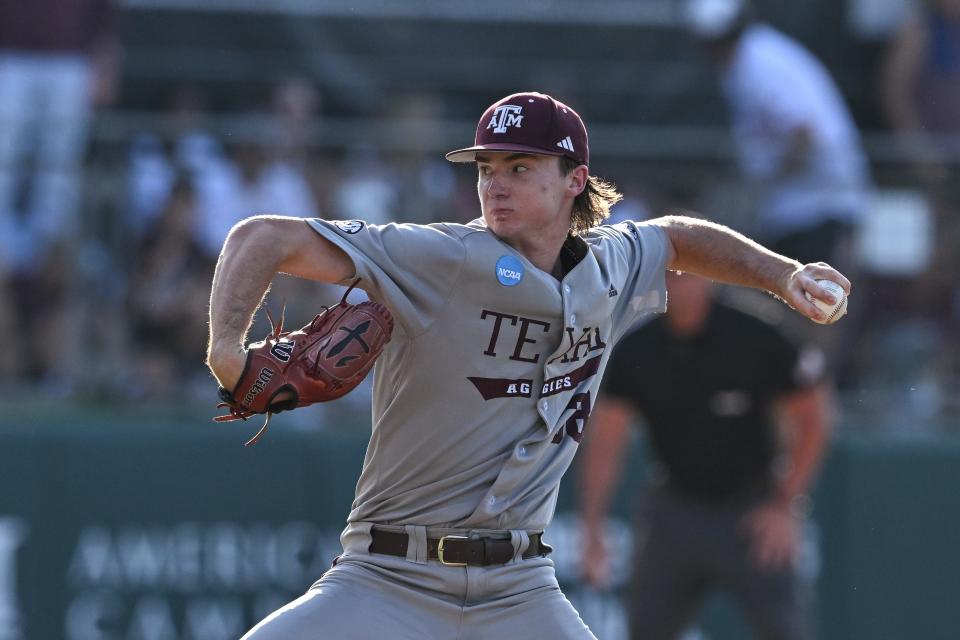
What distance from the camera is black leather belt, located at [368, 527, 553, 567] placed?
4969mm

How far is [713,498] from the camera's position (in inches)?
319

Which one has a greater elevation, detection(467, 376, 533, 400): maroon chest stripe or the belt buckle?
detection(467, 376, 533, 400): maroon chest stripe

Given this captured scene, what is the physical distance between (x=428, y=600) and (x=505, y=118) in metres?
1.53

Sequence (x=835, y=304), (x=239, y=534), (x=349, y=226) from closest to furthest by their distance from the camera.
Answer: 1. (x=349, y=226)
2. (x=835, y=304)
3. (x=239, y=534)

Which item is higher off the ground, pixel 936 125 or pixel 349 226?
pixel 936 125

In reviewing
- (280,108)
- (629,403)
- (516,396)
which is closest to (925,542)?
(629,403)

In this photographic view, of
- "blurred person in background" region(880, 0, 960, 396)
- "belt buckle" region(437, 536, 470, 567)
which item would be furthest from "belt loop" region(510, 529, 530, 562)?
"blurred person in background" region(880, 0, 960, 396)

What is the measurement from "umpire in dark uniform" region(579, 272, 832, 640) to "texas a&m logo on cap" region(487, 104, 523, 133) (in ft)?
10.3

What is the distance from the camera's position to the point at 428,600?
495cm

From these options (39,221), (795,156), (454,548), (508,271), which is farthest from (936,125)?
(454,548)

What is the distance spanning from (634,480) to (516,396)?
4.78 m

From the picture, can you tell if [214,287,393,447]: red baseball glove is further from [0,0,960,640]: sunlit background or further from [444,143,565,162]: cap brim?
[0,0,960,640]: sunlit background

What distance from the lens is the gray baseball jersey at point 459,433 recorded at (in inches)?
191

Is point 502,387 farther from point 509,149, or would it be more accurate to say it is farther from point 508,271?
point 509,149
